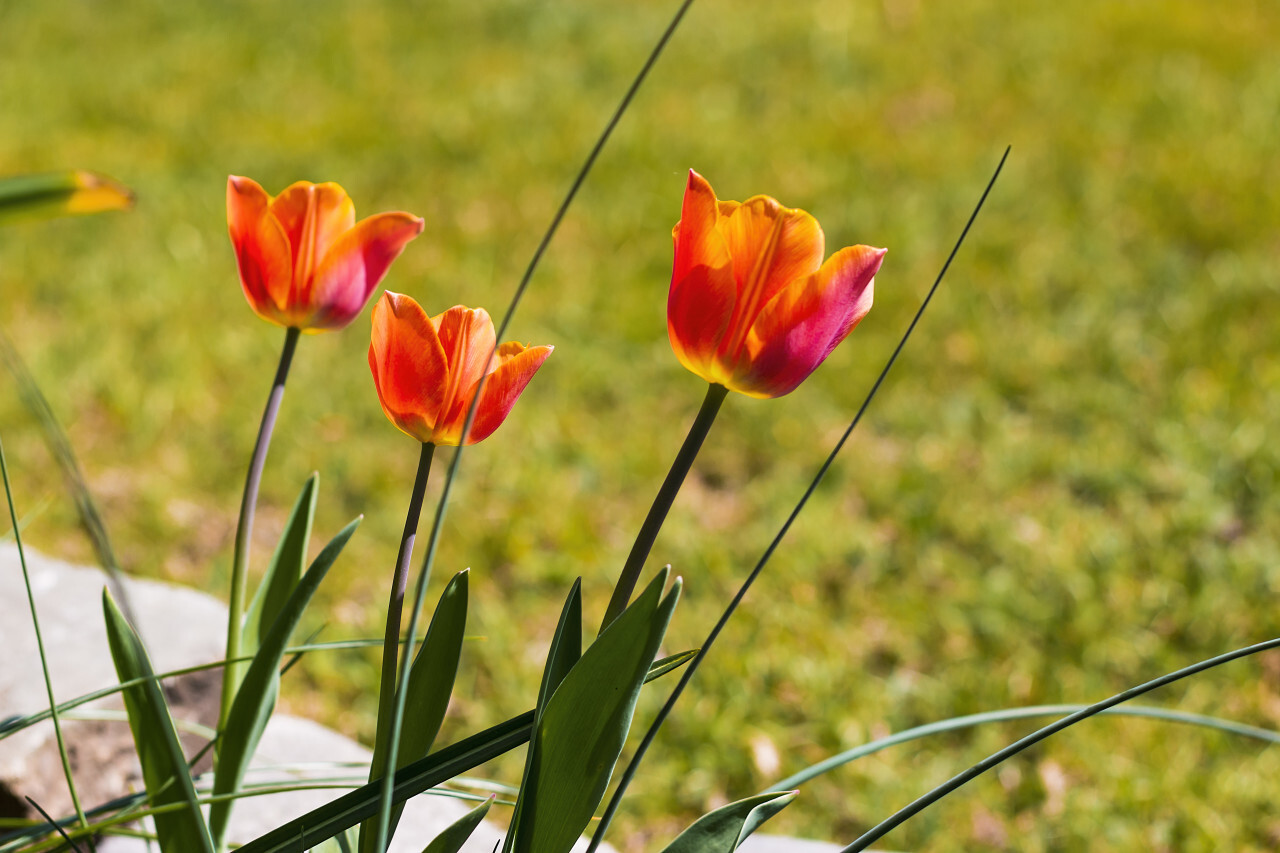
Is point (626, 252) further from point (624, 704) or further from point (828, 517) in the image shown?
point (624, 704)

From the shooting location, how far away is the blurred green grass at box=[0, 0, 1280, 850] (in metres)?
1.93

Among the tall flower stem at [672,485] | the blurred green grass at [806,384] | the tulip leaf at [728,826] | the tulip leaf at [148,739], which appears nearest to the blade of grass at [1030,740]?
the tulip leaf at [728,826]

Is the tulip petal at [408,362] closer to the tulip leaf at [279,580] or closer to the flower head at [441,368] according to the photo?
the flower head at [441,368]

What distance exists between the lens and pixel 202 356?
2.97 m

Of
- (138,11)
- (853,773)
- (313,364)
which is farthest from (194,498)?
(138,11)

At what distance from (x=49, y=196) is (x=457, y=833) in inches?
18.2

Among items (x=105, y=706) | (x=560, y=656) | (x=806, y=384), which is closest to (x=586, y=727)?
(x=560, y=656)

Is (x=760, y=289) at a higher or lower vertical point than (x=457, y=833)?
higher

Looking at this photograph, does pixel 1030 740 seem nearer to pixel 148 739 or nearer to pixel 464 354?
pixel 464 354

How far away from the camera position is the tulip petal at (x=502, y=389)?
644 mm

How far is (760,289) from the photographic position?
2.11 ft

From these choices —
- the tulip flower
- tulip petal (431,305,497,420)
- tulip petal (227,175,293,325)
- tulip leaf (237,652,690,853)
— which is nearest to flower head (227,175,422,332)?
tulip petal (227,175,293,325)

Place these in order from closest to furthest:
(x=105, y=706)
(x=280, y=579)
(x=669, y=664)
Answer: (x=669, y=664)
(x=280, y=579)
(x=105, y=706)

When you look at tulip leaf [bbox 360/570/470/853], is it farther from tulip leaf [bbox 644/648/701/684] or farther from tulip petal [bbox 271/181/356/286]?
tulip petal [bbox 271/181/356/286]
